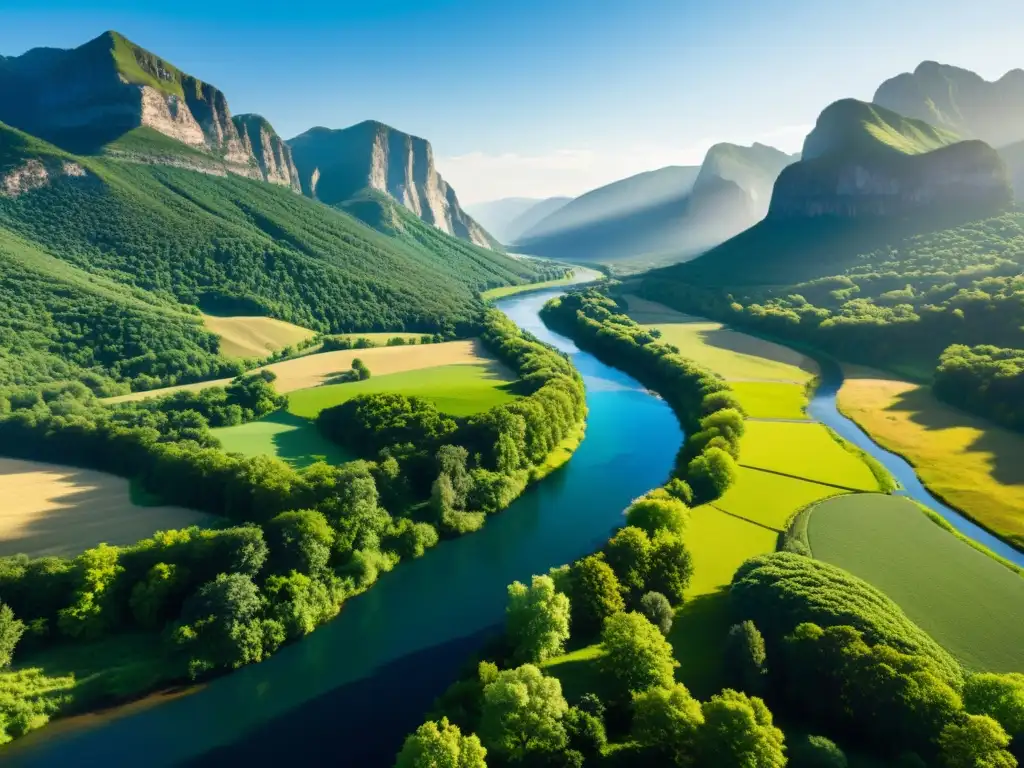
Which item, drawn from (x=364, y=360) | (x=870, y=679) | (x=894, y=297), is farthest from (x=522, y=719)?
(x=894, y=297)

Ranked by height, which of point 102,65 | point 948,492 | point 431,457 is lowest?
point 948,492

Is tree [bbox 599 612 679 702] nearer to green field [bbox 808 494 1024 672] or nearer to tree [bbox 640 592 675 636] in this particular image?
tree [bbox 640 592 675 636]

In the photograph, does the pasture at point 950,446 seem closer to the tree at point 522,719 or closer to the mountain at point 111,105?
the tree at point 522,719

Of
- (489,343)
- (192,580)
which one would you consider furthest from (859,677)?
(489,343)

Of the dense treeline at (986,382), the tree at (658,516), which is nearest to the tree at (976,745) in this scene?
the tree at (658,516)

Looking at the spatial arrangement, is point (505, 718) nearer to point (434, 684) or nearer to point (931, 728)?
point (434, 684)

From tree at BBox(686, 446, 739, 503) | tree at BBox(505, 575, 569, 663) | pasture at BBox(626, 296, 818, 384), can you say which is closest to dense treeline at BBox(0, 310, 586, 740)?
tree at BBox(505, 575, 569, 663)
